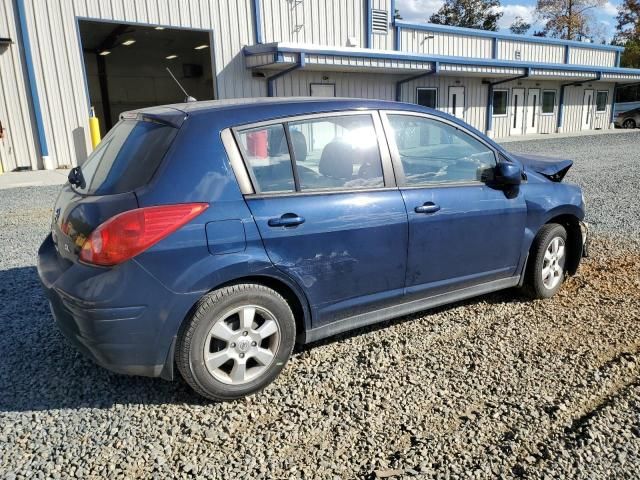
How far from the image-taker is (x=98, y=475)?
7.82 feet

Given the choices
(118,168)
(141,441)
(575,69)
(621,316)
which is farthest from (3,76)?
(575,69)

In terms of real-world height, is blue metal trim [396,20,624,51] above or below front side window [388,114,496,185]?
above

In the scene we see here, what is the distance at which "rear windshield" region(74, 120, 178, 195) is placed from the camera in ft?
9.26

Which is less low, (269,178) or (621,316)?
(269,178)

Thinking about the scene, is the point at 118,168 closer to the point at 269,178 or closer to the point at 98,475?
the point at 269,178

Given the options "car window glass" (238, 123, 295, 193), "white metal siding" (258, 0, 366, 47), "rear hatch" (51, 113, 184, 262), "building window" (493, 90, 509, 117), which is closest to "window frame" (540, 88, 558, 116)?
"building window" (493, 90, 509, 117)

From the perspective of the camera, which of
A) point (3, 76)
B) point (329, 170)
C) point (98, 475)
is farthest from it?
point (3, 76)

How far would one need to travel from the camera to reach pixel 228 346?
2.90 meters

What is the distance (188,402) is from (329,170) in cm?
166

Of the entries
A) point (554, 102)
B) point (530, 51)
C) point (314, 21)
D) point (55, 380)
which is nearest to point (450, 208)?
point (55, 380)

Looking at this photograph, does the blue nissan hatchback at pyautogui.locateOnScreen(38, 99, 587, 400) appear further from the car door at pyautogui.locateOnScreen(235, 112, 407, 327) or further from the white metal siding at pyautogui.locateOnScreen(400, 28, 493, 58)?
the white metal siding at pyautogui.locateOnScreen(400, 28, 493, 58)

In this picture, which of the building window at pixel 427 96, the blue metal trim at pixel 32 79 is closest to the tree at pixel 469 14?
the building window at pixel 427 96

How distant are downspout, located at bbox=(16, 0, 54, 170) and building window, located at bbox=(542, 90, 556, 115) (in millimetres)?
25665

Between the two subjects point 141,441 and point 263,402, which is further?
point 263,402
